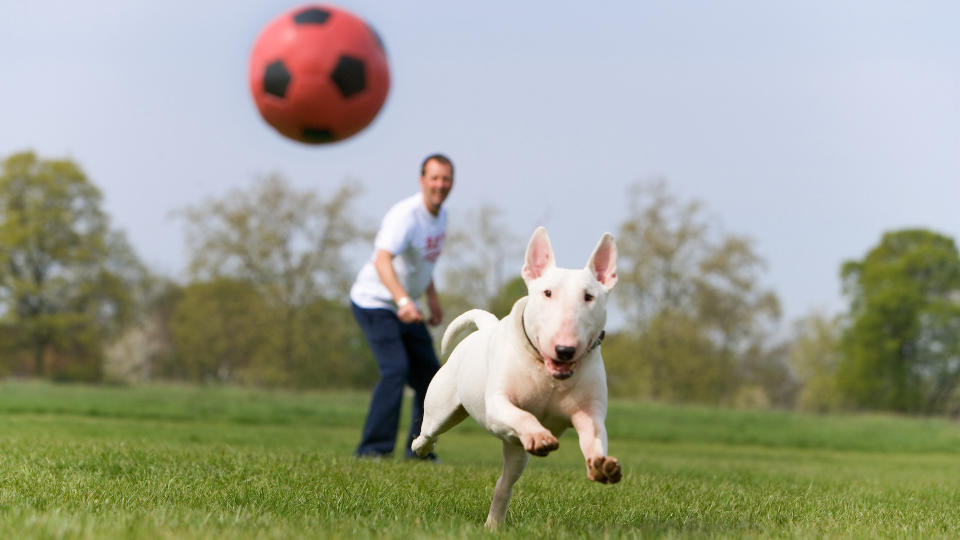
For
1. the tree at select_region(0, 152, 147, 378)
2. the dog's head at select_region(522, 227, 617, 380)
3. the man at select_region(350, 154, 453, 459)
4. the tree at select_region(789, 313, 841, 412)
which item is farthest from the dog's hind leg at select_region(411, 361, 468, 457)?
the tree at select_region(789, 313, 841, 412)

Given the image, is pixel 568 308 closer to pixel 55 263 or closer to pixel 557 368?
pixel 557 368

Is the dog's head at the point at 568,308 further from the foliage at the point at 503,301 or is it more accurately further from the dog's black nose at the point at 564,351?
the foliage at the point at 503,301

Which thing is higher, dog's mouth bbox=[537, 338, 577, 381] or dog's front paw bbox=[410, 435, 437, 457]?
dog's mouth bbox=[537, 338, 577, 381]

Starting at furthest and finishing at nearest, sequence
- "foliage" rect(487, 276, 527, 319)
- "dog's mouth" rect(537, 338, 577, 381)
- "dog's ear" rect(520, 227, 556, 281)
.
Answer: "foliage" rect(487, 276, 527, 319), "dog's ear" rect(520, 227, 556, 281), "dog's mouth" rect(537, 338, 577, 381)

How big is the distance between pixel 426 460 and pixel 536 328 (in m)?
5.18

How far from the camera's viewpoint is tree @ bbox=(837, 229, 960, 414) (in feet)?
174

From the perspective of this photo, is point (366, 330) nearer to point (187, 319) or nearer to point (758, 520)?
point (758, 520)

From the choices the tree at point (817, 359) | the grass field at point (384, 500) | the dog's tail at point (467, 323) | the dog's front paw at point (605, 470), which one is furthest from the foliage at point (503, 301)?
the dog's front paw at point (605, 470)

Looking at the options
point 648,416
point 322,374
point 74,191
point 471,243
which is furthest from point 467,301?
point 74,191

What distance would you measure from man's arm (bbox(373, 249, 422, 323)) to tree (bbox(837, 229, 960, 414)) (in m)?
51.8

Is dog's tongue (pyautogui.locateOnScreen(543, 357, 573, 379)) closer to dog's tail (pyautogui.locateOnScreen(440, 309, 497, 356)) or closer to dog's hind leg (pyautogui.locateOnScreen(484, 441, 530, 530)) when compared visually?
dog's hind leg (pyautogui.locateOnScreen(484, 441, 530, 530))

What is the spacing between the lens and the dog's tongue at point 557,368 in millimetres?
3775

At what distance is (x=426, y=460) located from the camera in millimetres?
8695

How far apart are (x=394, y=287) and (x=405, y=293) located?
45cm
